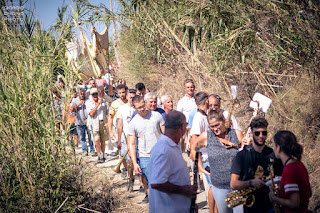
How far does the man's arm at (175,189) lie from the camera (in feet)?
10.1

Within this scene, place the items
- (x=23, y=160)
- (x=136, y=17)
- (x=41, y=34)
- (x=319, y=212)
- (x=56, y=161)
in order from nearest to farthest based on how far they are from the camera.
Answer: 1. (x=319, y=212)
2. (x=23, y=160)
3. (x=56, y=161)
4. (x=41, y=34)
5. (x=136, y=17)

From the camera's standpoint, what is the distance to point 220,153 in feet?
13.1

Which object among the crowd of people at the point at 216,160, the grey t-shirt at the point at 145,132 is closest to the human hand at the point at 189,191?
the crowd of people at the point at 216,160

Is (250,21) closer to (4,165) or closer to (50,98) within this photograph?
(50,98)

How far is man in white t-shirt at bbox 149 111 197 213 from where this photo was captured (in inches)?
122

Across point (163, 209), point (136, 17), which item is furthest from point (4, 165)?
point (136, 17)

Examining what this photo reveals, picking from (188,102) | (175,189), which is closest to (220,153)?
(175,189)

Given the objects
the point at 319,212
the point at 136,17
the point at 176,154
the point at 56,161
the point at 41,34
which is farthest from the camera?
the point at 136,17

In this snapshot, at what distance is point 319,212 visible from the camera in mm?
4426

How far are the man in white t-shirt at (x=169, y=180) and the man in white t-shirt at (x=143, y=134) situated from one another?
2.02m

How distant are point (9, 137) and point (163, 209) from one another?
8.73ft

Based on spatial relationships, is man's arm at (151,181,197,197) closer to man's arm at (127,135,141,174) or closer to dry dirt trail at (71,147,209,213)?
man's arm at (127,135,141,174)

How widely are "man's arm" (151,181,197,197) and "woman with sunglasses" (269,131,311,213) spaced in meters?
0.69

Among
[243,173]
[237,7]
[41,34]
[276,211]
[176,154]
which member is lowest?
[276,211]
